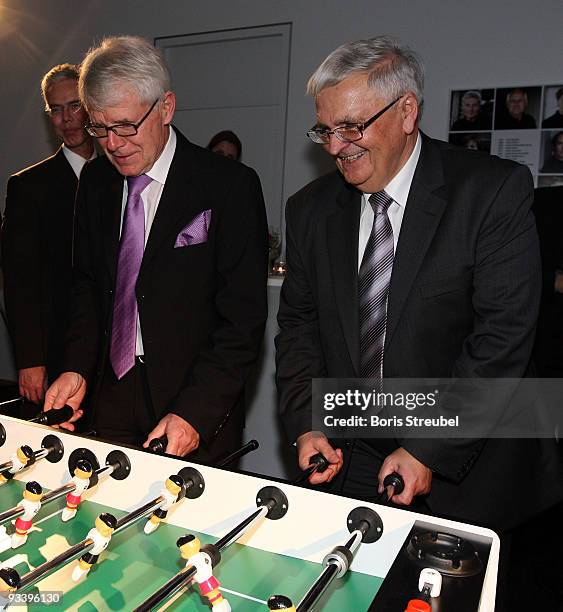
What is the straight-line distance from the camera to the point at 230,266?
2111 millimetres

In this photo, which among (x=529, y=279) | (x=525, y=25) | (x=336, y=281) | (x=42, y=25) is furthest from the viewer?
(x=42, y=25)

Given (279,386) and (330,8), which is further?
(330,8)

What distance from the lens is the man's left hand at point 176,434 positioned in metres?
1.80

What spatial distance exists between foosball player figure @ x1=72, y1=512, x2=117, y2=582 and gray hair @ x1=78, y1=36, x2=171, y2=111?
4.19ft

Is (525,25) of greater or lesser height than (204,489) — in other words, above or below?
above

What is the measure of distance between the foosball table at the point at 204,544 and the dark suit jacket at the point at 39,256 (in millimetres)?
1421

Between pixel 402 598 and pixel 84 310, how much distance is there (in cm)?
169

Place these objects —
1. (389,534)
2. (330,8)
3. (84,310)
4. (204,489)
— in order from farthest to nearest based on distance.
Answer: (330,8), (84,310), (204,489), (389,534)

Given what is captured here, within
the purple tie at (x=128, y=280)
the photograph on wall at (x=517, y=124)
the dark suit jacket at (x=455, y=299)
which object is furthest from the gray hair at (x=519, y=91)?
the purple tie at (x=128, y=280)

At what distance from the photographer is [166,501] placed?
50.5 inches

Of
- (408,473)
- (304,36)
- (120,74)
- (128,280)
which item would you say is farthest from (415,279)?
(304,36)

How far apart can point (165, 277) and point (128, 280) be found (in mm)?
133

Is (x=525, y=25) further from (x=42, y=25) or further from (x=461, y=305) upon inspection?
(x=42, y=25)

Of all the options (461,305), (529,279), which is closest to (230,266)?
(461,305)
